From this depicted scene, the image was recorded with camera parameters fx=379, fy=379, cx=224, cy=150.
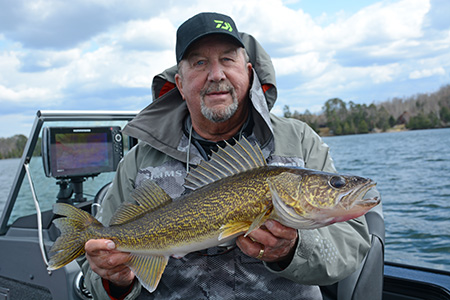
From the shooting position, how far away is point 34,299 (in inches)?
163

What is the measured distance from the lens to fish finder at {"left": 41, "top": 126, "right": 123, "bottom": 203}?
155 inches

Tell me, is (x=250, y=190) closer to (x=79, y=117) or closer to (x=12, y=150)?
(x=79, y=117)

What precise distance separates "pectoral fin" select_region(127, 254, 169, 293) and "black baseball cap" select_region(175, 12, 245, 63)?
1.67 metres

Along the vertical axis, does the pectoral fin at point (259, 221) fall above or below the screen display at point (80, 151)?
below

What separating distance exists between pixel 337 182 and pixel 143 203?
51.9 inches

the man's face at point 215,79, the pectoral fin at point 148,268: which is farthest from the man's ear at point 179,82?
the pectoral fin at point 148,268

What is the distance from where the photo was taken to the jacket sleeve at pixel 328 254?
231cm

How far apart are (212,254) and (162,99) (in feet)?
5.02

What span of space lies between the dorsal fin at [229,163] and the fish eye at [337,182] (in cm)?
46

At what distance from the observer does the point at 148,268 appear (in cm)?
251

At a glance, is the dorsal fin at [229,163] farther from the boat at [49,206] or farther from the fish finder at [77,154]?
the fish finder at [77,154]

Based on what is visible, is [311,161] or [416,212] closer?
[311,161]

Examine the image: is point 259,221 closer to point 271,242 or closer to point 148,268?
point 271,242

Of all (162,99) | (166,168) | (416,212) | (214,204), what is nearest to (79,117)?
(162,99)
